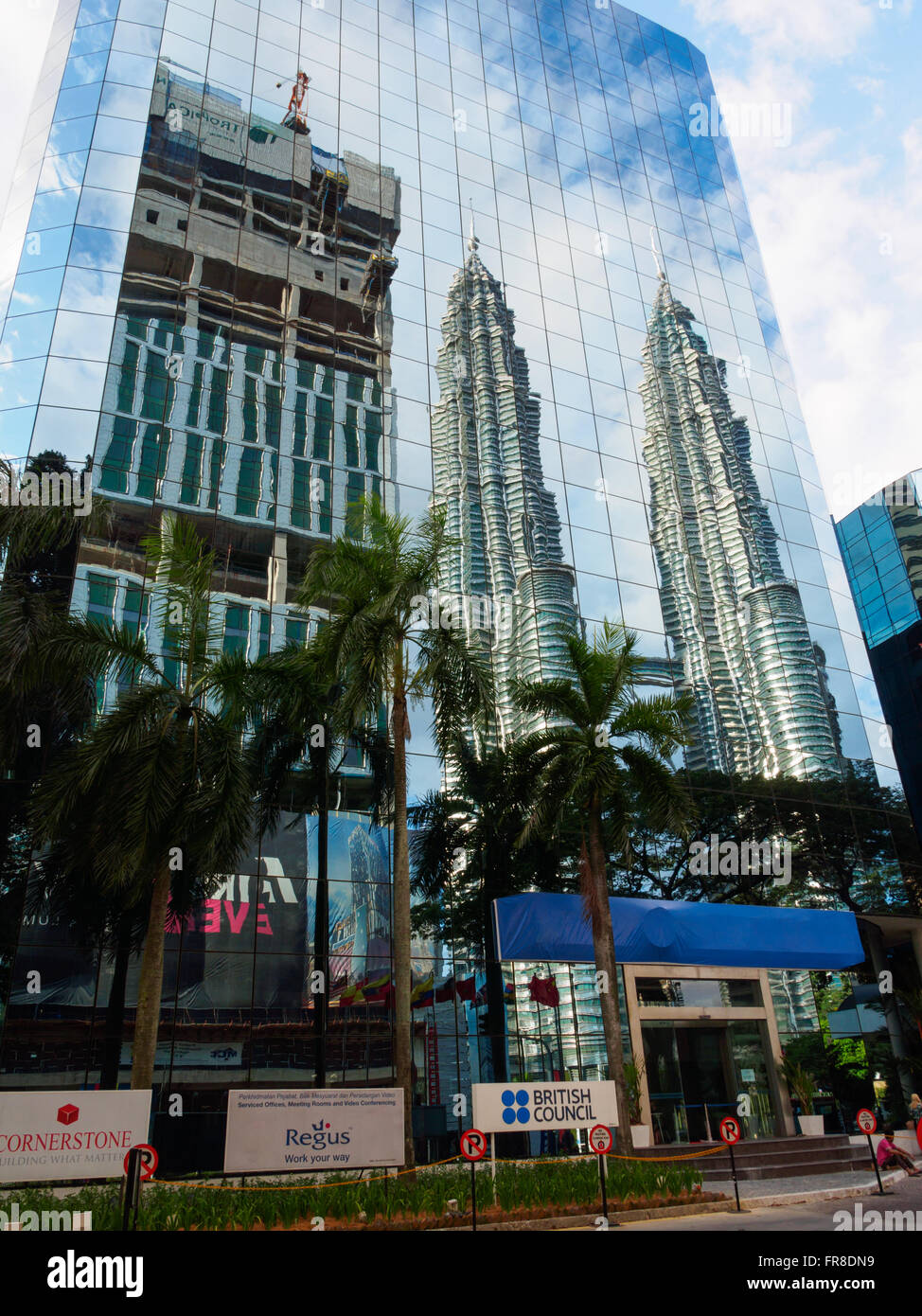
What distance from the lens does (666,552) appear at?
3177 cm

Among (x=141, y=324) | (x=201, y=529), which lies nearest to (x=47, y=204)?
(x=141, y=324)

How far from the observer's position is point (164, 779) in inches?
590

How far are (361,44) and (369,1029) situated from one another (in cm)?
3359

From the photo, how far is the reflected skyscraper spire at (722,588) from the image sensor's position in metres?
30.1

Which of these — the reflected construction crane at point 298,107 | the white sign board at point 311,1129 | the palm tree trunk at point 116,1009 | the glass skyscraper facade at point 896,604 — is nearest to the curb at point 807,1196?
the white sign board at point 311,1129

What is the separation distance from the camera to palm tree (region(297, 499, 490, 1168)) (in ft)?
56.0

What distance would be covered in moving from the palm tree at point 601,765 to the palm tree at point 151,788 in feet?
21.9

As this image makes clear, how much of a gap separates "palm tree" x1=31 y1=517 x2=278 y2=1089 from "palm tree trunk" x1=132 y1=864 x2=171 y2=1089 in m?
0.02

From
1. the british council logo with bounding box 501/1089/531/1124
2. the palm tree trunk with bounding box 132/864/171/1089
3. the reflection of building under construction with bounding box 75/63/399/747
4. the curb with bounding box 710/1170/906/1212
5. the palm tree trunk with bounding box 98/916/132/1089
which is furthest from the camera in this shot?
the reflection of building under construction with bounding box 75/63/399/747

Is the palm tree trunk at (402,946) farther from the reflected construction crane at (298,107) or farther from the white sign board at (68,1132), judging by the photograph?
the reflected construction crane at (298,107)

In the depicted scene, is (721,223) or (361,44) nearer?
(361,44)

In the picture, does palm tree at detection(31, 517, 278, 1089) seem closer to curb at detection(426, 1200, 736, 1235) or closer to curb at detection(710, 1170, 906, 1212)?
curb at detection(426, 1200, 736, 1235)

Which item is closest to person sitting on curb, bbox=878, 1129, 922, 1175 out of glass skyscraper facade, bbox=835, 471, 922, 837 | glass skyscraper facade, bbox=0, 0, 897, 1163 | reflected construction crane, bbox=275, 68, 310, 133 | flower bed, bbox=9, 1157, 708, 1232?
flower bed, bbox=9, 1157, 708, 1232

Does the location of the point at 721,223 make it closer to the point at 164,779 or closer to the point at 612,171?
the point at 612,171
